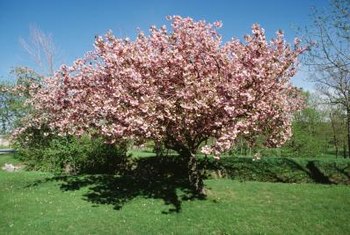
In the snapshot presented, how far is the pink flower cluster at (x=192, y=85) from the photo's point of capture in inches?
520

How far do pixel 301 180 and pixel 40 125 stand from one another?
736 inches

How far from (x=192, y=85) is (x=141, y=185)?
337 inches

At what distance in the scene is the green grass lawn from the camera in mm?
13125

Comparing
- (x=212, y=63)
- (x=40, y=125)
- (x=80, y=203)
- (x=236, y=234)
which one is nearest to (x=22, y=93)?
(x=40, y=125)

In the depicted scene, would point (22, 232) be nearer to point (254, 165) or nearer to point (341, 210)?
point (341, 210)

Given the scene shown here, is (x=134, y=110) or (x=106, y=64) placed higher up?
(x=106, y=64)

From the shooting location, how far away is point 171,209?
15.3 meters

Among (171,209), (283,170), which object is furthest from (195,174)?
(283,170)

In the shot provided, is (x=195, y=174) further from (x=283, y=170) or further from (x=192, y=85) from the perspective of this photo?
(x=283, y=170)

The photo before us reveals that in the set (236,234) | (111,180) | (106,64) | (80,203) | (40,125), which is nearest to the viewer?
(236,234)

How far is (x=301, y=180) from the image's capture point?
22.1m

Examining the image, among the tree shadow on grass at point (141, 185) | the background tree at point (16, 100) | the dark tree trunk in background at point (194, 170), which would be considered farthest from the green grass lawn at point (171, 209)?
the background tree at point (16, 100)

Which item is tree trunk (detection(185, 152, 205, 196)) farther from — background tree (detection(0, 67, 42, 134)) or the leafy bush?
background tree (detection(0, 67, 42, 134))

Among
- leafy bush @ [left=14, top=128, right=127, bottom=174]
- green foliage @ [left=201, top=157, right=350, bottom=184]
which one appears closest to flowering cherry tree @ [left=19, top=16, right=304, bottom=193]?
green foliage @ [left=201, top=157, right=350, bottom=184]
